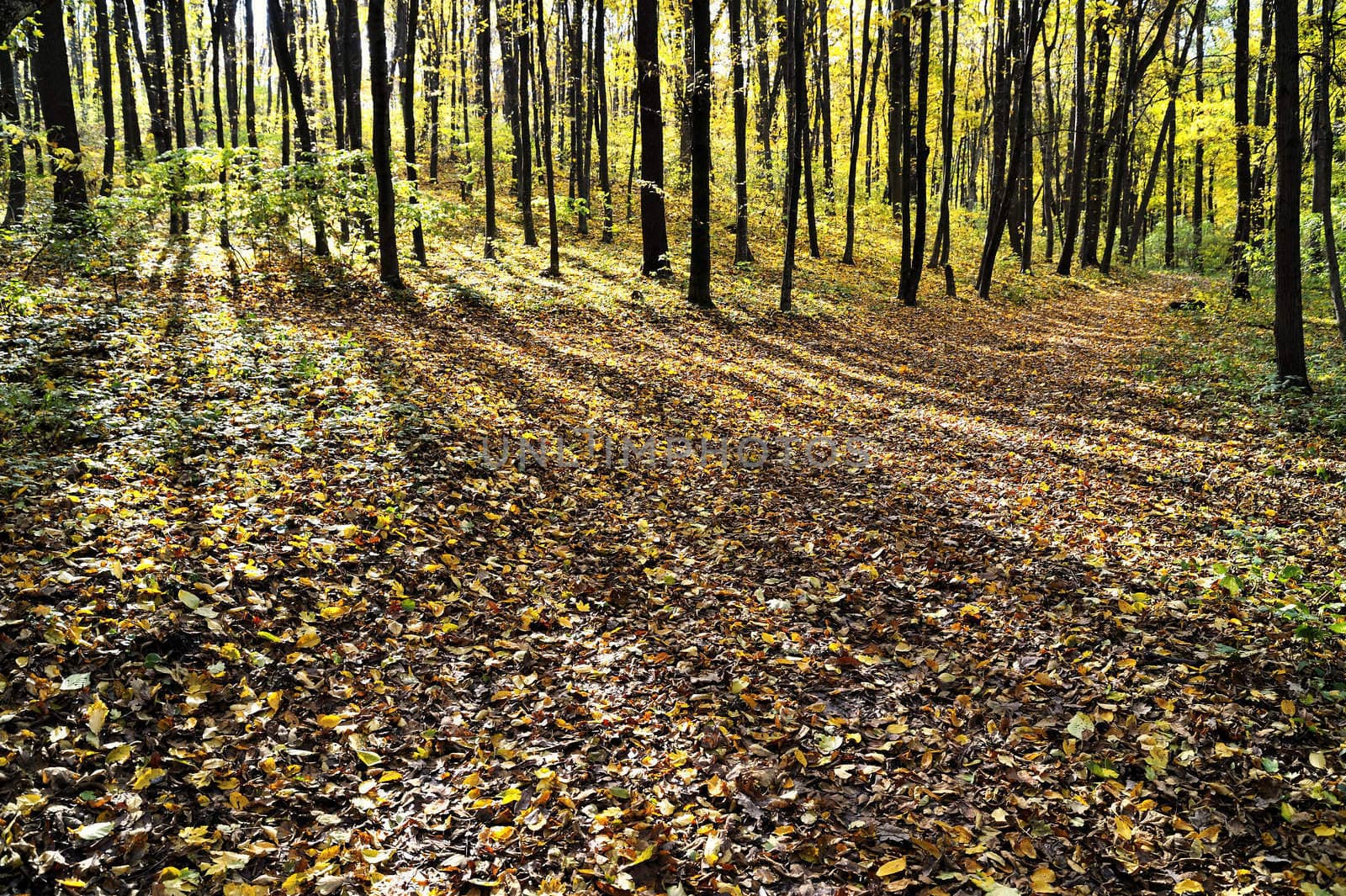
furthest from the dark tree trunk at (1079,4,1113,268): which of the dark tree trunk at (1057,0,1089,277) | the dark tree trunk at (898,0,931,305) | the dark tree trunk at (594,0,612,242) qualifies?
the dark tree trunk at (594,0,612,242)

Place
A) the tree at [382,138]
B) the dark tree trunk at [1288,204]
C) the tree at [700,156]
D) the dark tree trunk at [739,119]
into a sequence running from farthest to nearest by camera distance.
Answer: the dark tree trunk at [739,119] → the tree at [700,156] → the tree at [382,138] → the dark tree trunk at [1288,204]

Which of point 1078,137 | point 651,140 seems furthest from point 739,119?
point 1078,137

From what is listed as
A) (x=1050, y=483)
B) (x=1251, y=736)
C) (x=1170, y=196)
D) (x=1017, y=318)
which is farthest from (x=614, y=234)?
(x=1170, y=196)

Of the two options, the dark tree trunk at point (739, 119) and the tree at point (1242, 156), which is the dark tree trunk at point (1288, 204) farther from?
the dark tree trunk at point (739, 119)

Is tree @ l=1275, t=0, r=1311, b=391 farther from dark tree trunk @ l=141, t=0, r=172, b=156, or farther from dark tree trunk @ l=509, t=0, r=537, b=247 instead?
dark tree trunk @ l=141, t=0, r=172, b=156

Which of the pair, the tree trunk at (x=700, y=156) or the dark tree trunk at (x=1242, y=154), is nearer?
the tree trunk at (x=700, y=156)

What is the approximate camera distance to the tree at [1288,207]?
27.9ft

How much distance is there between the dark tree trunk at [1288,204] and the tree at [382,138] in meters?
12.3

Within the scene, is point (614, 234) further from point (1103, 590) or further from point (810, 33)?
point (1103, 590)

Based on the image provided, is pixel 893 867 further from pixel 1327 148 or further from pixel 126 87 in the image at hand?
pixel 126 87

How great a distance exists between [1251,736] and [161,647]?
593 cm

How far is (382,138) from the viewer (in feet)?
38.2

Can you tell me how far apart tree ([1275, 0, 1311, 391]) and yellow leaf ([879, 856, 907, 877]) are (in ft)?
31.1

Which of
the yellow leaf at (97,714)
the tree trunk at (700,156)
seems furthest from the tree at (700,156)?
the yellow leaf at (97,714)
